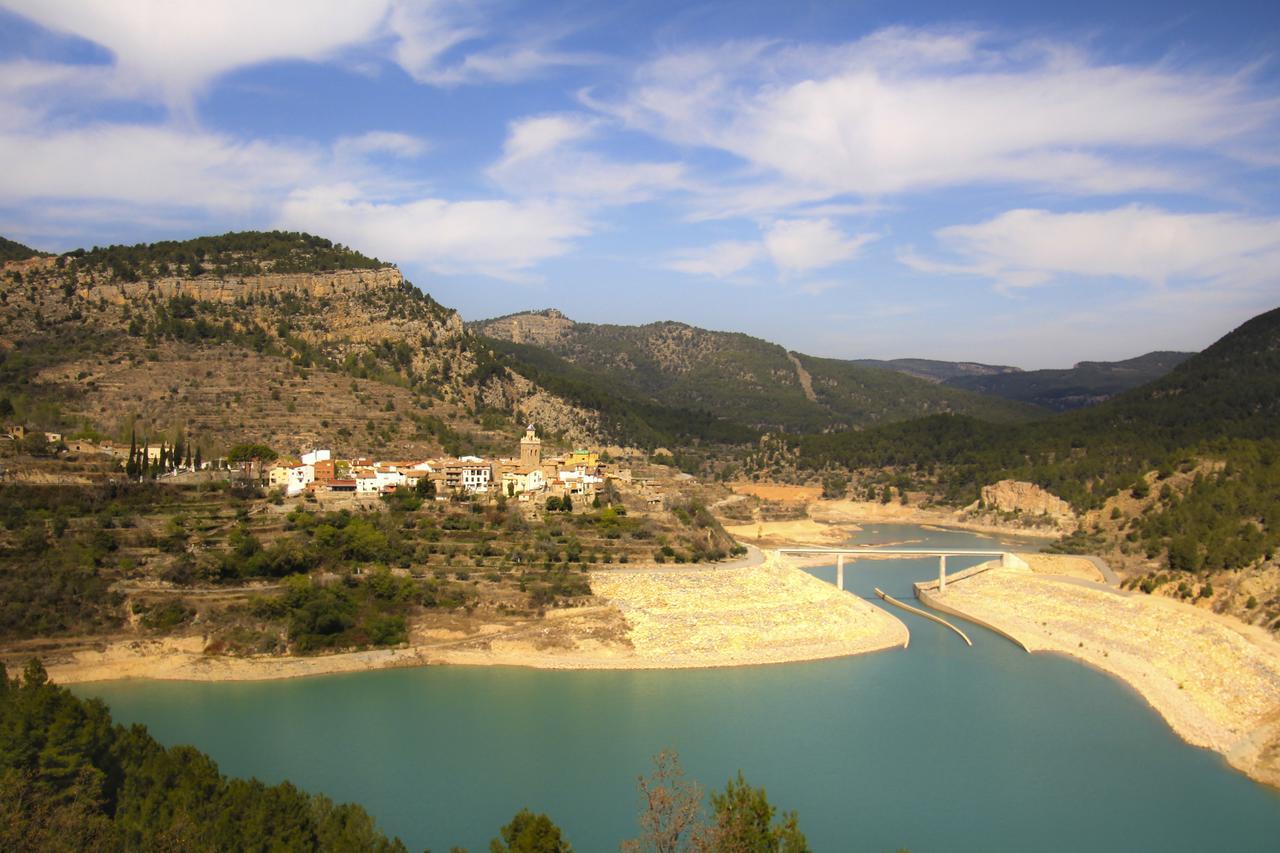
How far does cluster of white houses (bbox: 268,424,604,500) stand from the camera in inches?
1604

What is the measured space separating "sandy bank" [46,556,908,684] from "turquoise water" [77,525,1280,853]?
0.72m

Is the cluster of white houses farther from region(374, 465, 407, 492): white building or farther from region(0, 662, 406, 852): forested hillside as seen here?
region(0, 662, 406, 852): forested hillside

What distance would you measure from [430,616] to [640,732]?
32.9 feet

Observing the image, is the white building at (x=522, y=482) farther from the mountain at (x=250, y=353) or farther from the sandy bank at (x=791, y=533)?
the sandy bank at (x=791, y=533)

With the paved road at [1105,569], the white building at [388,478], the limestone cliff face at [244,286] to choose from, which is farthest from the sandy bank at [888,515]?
the white building at [388,478]

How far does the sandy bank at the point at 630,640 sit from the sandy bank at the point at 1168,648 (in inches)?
233

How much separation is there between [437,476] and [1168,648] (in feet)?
92.1

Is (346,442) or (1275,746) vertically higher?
(346,442)

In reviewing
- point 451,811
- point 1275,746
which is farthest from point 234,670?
point 1275,746

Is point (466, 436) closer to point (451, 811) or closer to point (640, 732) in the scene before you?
point (640, 732)

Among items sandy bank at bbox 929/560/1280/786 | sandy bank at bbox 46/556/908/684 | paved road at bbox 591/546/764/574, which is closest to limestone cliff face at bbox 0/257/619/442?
paved road at bbox 591/546/764/574

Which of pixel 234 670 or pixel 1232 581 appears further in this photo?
pixel 1232 581

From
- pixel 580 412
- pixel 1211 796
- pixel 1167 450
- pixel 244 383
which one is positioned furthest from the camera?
pixel 580 412

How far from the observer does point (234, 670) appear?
28.5m
